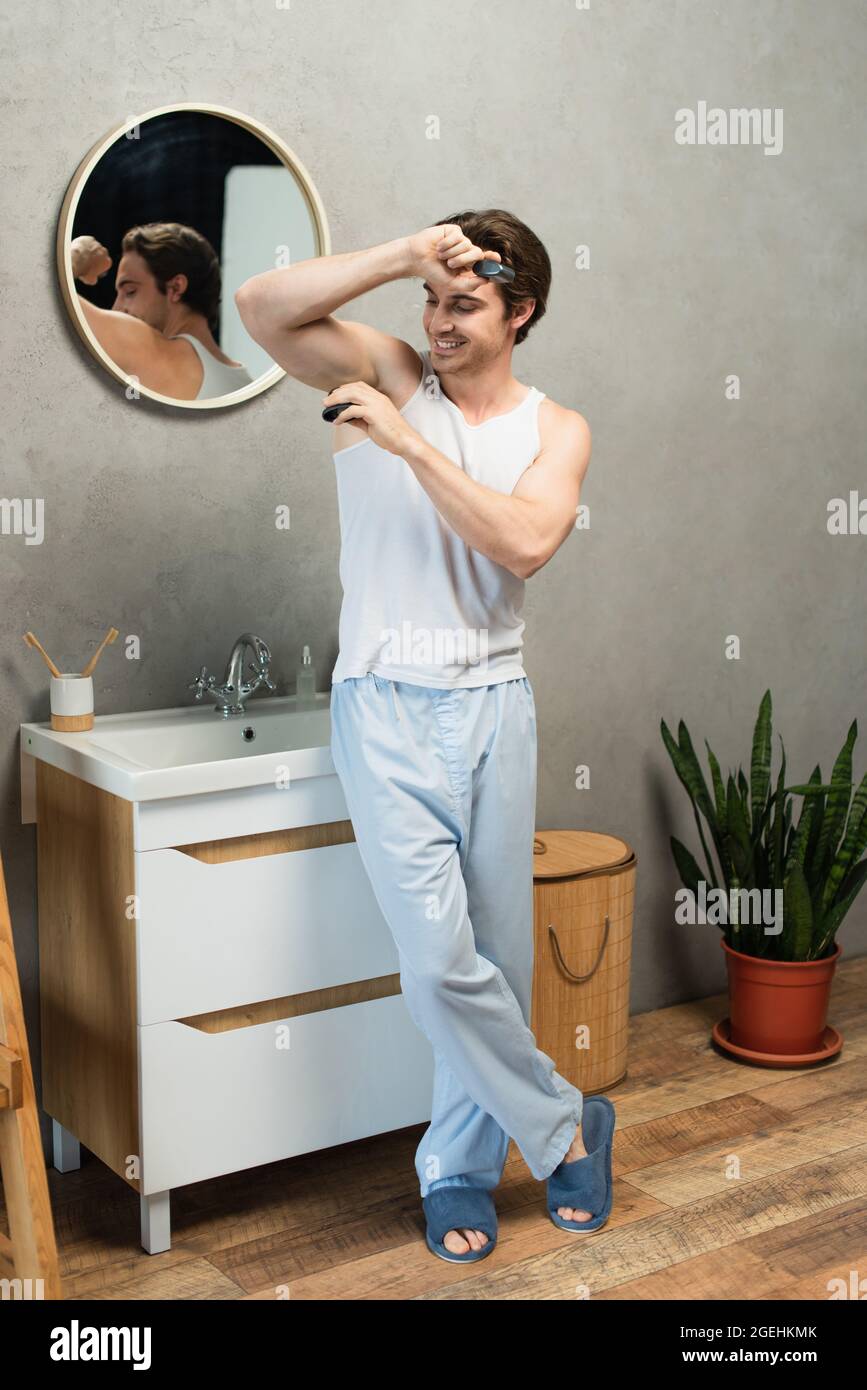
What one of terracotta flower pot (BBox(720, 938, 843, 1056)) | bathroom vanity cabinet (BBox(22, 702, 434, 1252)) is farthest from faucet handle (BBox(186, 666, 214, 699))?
terracotta flower pot (BBox(720, 938, 843, 1056))

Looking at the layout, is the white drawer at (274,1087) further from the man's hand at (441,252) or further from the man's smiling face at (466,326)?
the man's hand at (441,252)

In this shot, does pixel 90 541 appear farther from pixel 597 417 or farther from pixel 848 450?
pixel 848 450

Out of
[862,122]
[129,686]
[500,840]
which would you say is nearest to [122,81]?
[129,686]

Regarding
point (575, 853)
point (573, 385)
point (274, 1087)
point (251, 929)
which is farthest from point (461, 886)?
point (573, 385)

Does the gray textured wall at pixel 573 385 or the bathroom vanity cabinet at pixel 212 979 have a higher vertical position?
the gray textured wall at pixel 573 385

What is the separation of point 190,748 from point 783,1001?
4.61 feet

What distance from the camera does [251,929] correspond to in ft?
7.32

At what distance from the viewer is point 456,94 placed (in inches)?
110

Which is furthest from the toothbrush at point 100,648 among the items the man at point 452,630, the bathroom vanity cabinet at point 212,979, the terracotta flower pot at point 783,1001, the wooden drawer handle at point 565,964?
the terracotta flower pot at point 783,1001

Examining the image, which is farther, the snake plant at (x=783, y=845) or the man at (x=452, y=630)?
the snake plant at (x=783, y=845)

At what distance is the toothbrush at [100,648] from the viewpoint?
2.43m

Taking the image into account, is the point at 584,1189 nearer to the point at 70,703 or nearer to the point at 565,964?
the point at 565,964

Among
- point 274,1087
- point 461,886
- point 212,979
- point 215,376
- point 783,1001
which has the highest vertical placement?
point 215,376

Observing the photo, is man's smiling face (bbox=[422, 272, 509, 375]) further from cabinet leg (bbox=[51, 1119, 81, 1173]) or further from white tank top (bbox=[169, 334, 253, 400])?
cabinet leg (bbox=[51, 1119, 81, 1173])
